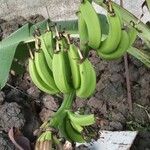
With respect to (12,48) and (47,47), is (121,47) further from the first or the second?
(12,48)

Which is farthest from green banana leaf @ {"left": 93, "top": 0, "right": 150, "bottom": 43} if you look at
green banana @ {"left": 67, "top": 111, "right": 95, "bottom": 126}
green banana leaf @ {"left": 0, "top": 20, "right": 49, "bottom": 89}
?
green banana @ {"left": 67, "top": 111, "right": 95, "bottom": 126}

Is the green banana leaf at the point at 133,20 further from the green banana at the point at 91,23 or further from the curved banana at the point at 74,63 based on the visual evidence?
the curved banana at the point at 74,63

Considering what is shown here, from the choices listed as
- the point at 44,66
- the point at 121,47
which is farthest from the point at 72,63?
the point at 121,47

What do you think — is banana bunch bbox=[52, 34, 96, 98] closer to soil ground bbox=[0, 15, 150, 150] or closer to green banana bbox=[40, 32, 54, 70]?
green banana bbox=[40, 32, 54, 70]

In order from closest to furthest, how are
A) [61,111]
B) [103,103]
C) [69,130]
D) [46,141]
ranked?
[46,141]
[61,111]
[69,130]
[103,103]

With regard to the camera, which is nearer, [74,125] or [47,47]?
[74,125]

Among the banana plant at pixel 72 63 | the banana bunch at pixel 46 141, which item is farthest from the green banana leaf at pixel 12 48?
the banana bunch at pixel 46 141
